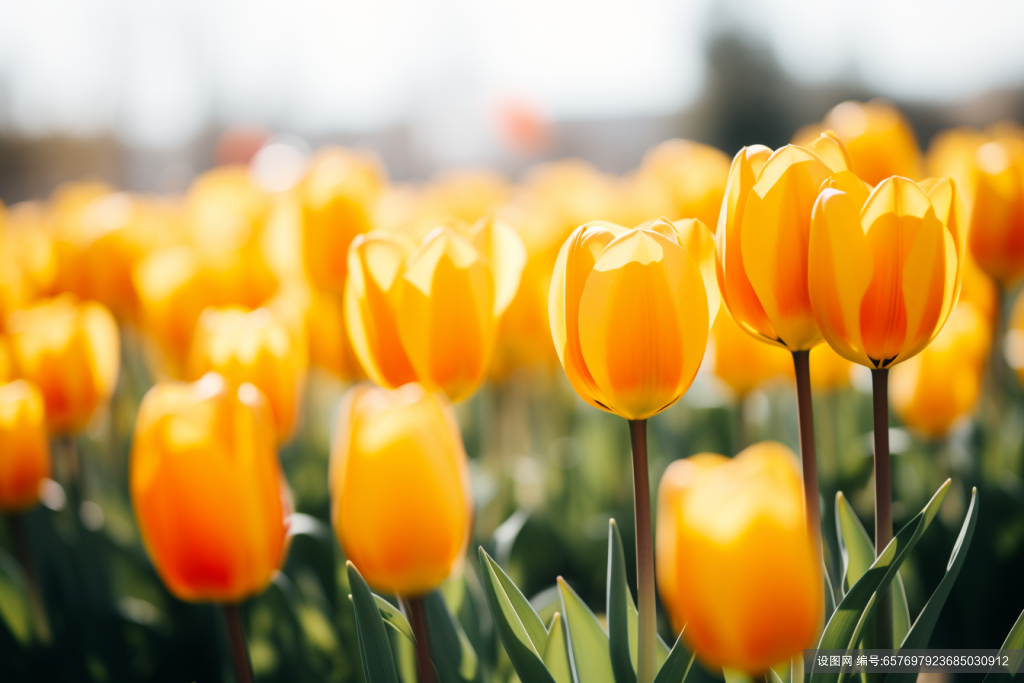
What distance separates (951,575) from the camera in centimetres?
67

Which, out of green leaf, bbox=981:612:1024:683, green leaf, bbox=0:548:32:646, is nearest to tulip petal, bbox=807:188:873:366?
green leaf, bbox=981:612:1024:683

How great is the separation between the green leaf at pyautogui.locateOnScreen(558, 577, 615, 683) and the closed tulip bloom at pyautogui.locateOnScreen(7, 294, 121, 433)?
1.03m

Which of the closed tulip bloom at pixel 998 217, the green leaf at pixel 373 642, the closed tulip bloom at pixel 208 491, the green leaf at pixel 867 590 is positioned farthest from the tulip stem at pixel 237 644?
the closed tulip bloom at pixel 998 217

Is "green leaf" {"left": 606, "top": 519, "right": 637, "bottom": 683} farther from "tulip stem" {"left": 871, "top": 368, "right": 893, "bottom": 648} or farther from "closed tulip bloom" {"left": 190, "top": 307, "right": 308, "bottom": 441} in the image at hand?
"closed tulip bloom" {"left": 190, "top": 307, "right": 308, "bottom": 441}

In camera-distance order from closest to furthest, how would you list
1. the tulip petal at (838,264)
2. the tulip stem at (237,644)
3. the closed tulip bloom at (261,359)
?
the tulip petal at (838,264)
the tulip stem at (237,644)
the closed tulip bloom at (261,359)

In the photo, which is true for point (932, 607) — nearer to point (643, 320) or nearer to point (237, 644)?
point (643, 320)

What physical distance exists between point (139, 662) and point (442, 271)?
1036mm

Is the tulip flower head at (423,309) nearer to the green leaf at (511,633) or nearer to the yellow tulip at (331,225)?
the green leaf at (511,633)

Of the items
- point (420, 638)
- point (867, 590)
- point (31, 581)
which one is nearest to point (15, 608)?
point (31, 581)

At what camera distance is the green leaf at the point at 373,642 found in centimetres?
70

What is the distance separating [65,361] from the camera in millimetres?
1287

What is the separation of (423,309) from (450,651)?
427 millimetres

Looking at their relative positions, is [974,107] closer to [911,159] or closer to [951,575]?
[911,159]

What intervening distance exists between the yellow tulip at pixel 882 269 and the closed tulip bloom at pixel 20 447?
1102 millimetres
